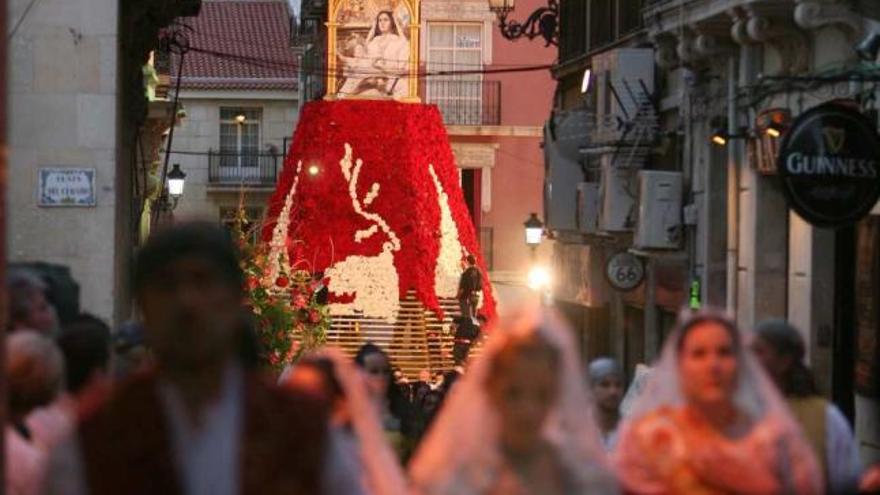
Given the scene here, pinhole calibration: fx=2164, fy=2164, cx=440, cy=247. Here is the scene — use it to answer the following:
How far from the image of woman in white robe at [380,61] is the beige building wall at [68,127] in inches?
392

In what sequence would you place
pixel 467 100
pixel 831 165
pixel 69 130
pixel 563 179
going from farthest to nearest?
pixel 467 100, pixel 563 179, pixel 69 130, pixel 831 165

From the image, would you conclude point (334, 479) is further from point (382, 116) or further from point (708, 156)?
point (382, 116)

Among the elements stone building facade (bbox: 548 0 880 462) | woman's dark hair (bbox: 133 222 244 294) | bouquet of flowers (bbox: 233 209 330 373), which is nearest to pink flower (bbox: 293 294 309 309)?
bouquet of flowers (bbox: 233 209 330 373)

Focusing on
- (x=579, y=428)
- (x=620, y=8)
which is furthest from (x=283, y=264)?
(x=579, y=428)

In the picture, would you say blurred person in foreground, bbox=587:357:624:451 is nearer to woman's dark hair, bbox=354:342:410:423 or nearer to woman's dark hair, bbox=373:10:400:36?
woman's dark hair, bbox=354:342:410:423

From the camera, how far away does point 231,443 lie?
4.37 metres

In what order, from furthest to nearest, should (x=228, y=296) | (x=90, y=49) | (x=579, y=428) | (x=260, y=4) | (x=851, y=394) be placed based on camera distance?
(x=260, y=4) < (x=851, y=394) < (x=90, y=49) < (x=579, y=428) < (x=228, y=296)

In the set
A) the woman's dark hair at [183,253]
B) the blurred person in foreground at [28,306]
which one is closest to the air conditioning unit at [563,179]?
the blurred person in foreground at [28,306]

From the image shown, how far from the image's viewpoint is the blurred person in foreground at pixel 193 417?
14.2 feet

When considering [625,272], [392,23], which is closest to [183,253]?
[625,272]

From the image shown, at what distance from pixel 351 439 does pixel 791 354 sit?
279 centimetres

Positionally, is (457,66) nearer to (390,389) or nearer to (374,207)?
(374,207)

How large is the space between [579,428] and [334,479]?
1092mm

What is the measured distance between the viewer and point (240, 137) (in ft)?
183
